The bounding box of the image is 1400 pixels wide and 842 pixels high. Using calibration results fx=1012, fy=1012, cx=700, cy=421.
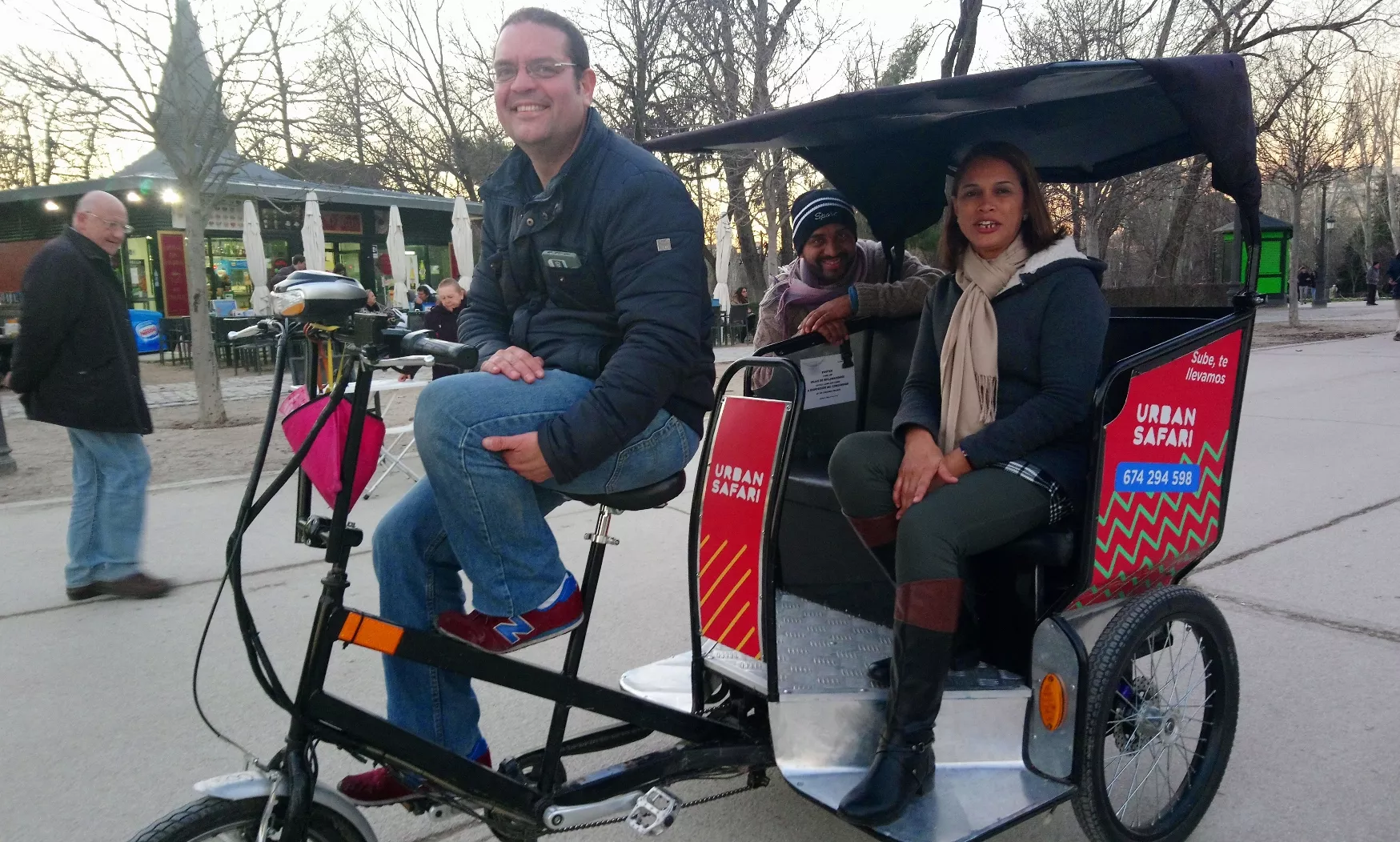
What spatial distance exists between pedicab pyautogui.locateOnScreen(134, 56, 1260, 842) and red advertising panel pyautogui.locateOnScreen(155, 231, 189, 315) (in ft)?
66.3

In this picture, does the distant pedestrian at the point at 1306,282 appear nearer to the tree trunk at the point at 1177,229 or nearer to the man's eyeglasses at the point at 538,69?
the tree trunk at the point at 1177,229

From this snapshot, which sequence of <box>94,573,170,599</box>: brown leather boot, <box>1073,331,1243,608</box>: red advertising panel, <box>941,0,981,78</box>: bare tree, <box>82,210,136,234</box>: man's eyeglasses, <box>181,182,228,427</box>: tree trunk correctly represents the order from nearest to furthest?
<box>1073,331,1243,608</box>: red advertising panel < <box>94,573,170,599</box>: brown leather boot < <box>82,210,136,234</box>: man's eyeglasses < <box>941,0,981,78</box>: bare tree < <box>181,182,228,427</box>: tree trunk

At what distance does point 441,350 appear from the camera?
1.87 metres

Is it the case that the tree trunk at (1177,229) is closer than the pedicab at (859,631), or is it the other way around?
the pedicab at (859,631)

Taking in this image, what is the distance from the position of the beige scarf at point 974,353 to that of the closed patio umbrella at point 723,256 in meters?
15.6

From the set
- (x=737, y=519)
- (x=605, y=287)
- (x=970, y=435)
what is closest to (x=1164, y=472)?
(x=970, y=435)

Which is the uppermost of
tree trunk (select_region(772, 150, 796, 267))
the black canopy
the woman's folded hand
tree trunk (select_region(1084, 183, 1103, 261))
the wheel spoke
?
tree trunk (select_region(772, 150, 796, 267))

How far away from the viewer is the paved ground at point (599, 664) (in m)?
2.79

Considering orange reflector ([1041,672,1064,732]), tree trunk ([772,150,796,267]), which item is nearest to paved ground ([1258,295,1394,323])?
tree trunk ([772,150,796,267])

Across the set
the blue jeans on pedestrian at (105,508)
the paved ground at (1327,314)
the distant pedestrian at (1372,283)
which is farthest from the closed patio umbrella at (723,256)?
the distant pedestrian at (1372,283)

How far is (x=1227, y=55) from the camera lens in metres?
2.46

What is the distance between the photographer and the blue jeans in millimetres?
1908

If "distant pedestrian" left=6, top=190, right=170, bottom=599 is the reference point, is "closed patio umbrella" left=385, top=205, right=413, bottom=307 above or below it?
above

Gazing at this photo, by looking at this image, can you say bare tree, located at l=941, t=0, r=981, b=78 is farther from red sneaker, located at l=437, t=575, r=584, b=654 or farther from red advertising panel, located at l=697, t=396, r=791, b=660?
red sneaker, located at l=437, t=575, r=584, b=654
